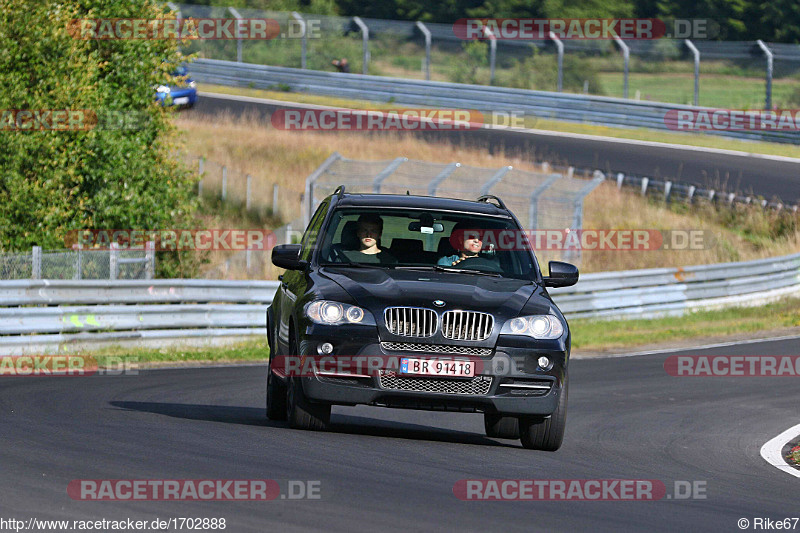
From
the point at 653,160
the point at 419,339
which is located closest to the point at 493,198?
the point at 419,339

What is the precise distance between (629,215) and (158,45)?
12324 mm

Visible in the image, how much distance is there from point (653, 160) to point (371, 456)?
96.9 ft

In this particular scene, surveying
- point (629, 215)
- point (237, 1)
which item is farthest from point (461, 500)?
point (237, 1)

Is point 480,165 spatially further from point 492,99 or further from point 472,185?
point 492,99

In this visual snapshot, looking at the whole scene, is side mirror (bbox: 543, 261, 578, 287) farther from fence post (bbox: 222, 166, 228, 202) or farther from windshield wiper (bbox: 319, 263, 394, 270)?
fence post (bbox: 222, 166, 228, 202)

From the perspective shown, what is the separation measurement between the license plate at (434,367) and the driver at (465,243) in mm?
1339

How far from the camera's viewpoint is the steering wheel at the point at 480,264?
1045cm

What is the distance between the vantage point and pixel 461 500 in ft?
24.2

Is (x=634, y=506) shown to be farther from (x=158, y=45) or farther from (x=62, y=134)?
(x=158, y=45)

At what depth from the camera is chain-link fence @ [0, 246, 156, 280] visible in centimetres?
1805

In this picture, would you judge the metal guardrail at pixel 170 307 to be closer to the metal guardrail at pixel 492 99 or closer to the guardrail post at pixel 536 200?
the guardrail post at pixel 536 200

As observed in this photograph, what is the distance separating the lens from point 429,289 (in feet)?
31.4

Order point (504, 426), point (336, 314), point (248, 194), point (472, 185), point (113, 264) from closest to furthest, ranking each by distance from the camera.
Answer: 1. point (336, 314)
2. point (504, 426)
3. point (113, 264)
4. point (472, 185)
5. point (248, 194)

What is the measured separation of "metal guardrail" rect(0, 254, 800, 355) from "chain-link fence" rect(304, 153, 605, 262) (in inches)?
97.9
